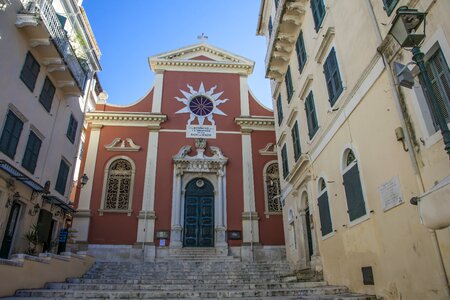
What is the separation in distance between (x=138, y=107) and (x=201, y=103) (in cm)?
367

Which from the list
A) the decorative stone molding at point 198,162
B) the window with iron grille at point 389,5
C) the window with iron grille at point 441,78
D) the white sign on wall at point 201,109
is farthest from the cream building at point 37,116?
the window with iron grille at point 441,78

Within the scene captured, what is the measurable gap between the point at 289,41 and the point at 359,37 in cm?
579

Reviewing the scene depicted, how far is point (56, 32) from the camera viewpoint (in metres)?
12.3

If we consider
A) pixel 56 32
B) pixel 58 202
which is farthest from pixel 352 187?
pixel 56 32

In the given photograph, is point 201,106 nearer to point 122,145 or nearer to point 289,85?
point 122,145

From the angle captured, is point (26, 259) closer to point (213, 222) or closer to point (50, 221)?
point (50, 221)

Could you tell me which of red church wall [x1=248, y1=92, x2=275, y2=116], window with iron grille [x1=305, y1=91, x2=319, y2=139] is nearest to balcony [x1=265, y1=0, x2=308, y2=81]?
window with iron grille [x1=305, y1=91, x2=319, y2=139]

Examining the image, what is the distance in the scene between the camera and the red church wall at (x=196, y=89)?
19438mm

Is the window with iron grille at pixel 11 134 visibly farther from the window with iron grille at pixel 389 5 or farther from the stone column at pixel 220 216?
the window with iron grille at pixel 389 5

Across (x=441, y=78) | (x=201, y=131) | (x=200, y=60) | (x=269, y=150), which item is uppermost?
(x=200, y=60)

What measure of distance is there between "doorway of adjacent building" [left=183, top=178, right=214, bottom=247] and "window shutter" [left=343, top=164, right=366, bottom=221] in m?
9.96

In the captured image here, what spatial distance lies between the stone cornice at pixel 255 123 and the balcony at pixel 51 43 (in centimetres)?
869

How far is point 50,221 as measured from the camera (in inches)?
524

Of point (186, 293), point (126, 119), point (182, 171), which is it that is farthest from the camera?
point (126, 119)
